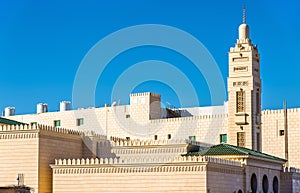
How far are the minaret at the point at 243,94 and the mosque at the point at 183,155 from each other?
0.07 metres

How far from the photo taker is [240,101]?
48.2m

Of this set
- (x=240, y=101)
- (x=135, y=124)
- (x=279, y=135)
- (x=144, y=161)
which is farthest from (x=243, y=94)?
(x=135, y=124)

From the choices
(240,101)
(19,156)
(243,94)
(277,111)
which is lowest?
(19,156)

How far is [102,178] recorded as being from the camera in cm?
3753

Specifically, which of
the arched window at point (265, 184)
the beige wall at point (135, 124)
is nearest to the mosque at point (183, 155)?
the arched window at point (265, 184)

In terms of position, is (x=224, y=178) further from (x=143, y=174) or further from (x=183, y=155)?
(x=183, y=155)

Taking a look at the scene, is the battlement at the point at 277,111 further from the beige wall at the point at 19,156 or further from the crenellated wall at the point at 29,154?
the beige wall at the point at 19,156

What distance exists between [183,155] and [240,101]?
368 inches

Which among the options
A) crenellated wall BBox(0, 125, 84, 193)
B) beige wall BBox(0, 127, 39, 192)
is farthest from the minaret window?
beige wall BBox(0, 127, 39, 192)

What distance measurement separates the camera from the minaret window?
47938 mm

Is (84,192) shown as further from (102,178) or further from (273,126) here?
(273,126)

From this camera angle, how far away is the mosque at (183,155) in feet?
118

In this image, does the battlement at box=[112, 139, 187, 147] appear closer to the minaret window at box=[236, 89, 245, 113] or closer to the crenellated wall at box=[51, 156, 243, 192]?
the crenellated wall at box=[51, 156, 243, 192]

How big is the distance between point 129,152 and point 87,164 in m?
5.55
